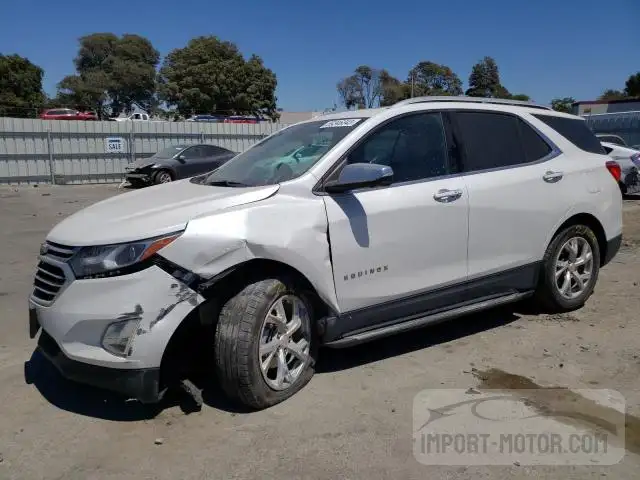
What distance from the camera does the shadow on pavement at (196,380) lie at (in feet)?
11.7

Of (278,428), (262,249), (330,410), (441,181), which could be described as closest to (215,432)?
(278,428)

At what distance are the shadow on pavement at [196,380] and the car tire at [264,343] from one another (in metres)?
0.22

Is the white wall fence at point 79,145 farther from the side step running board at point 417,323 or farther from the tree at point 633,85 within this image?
the tree at point 633,85

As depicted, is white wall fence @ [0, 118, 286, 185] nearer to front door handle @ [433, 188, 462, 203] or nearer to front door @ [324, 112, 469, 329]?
front door @ [324, 112, 469, 329]

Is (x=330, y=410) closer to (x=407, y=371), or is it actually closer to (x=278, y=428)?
(x=278, y=428)

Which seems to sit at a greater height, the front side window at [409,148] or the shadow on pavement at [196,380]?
the front side window at [409,148]

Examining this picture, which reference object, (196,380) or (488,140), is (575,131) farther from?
(196,380)

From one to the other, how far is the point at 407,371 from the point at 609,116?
2764 cm

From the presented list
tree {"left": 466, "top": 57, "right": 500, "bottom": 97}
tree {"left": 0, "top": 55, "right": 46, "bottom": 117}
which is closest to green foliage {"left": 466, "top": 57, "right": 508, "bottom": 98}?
tree {"left": 466, "top": 57, "right": 500, "bottom": 97}

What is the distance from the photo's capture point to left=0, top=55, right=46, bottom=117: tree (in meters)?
54.3

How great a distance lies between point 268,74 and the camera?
185 ft

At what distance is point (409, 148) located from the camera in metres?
4.23

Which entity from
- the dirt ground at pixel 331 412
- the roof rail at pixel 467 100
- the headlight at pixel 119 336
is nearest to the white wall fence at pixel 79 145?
the dirt ground at pixel 331 412

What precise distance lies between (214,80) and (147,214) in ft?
173
